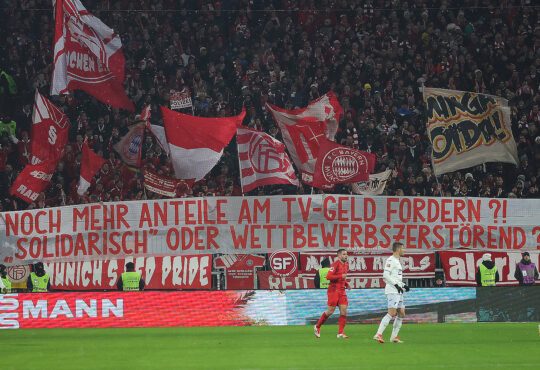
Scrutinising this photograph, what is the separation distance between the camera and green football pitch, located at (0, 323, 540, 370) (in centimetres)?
1798

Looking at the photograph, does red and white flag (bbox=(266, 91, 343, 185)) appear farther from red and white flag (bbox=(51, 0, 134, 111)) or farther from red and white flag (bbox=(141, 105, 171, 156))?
red and white flag (bbox=(51, 0, 134, 111))

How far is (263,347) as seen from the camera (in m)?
21.2

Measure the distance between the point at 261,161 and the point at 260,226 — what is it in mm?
1740

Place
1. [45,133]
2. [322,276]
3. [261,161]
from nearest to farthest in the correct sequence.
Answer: [45,133] < [261,161] < [322,276]

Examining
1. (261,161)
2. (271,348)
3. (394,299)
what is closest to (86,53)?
(261,161)

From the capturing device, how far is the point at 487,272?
27.6 metres

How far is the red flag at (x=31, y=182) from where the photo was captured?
85.1 feet

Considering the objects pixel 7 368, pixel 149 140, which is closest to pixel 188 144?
pixel 149 140

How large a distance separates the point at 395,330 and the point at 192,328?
6618mm

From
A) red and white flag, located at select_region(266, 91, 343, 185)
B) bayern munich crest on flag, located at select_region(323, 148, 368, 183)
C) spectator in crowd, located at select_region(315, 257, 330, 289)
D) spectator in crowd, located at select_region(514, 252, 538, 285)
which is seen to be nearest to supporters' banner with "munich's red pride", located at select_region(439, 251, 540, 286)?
spectator in crowd, located at select_region(514, 252, 538, 285)

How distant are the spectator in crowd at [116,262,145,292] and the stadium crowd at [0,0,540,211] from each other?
2.43m

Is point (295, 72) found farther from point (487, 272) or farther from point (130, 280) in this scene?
point (130, 280)

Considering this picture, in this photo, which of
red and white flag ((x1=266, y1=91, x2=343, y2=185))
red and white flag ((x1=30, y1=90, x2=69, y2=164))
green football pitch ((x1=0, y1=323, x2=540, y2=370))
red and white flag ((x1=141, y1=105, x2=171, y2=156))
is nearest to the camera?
green football pitch ((x1=0, y1=323, x2=540, y2=370))

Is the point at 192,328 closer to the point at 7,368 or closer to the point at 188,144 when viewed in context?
the point at 188,144
